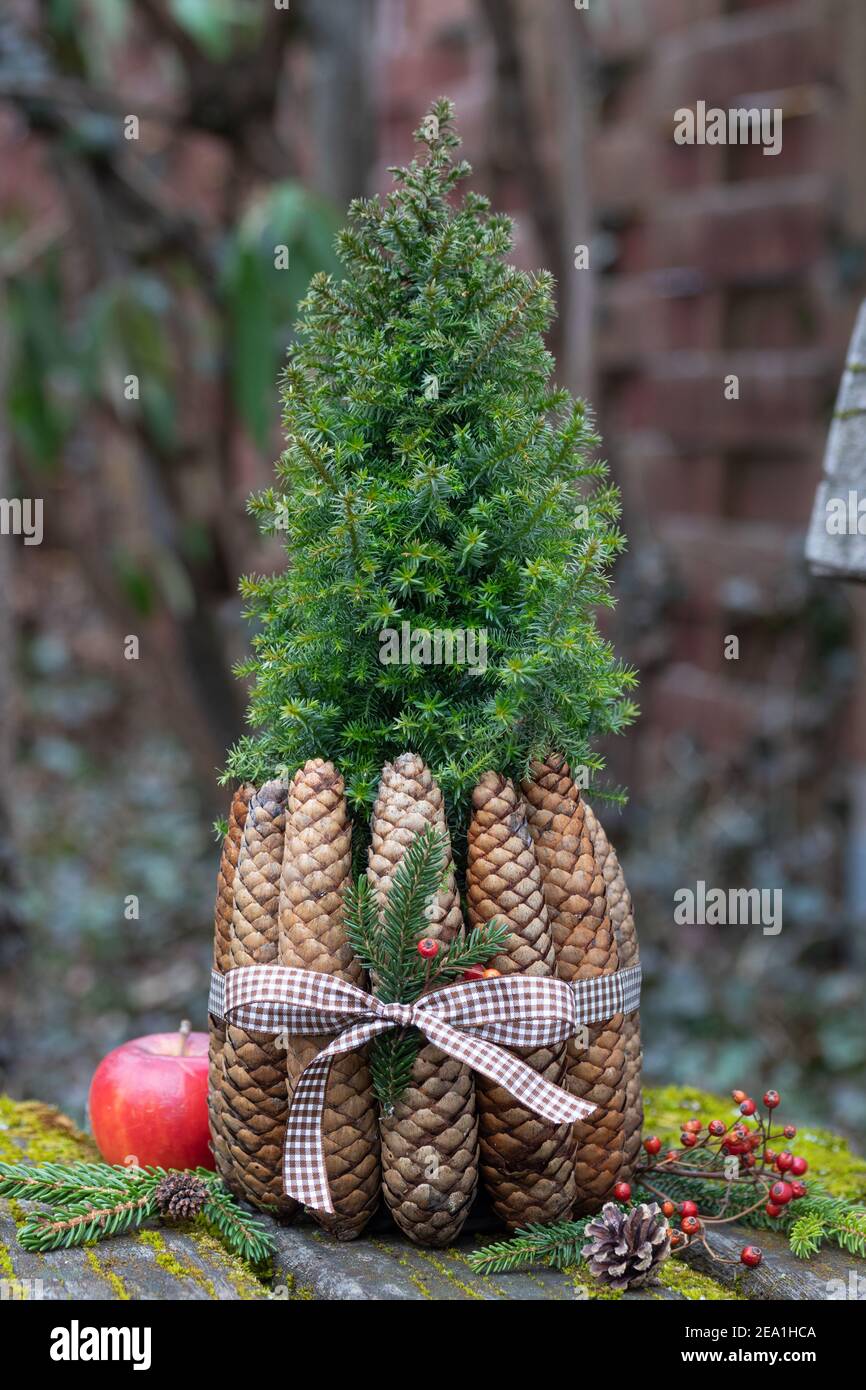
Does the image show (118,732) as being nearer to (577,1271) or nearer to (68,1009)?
(68,1009)

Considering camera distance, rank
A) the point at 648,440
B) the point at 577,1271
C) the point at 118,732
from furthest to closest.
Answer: the point at 118,732, the point at 648,440, the point at 577,1271

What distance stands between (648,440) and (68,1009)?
7.26ft

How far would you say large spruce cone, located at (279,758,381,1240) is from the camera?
1.18 meters

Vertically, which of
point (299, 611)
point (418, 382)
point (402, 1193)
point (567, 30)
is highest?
point (567, 30)

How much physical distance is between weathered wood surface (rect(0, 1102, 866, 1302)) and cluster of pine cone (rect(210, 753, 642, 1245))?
0.03 meters

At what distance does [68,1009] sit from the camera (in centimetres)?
360

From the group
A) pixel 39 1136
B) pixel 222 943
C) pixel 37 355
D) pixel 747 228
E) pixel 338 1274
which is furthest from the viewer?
pixel 747 228

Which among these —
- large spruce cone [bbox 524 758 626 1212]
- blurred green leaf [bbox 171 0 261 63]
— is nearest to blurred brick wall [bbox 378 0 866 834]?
blurred green leaf [bbox 171 0 261 63]

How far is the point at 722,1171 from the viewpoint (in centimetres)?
133

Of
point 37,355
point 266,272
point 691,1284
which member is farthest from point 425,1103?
point 37,355

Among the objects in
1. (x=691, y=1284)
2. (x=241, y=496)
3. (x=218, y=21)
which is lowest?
(x=691, y=1284)

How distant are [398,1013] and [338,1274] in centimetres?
21

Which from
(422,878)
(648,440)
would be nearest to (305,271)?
(648,440)

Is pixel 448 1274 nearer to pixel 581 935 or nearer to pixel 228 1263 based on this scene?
pixel 228 1263
